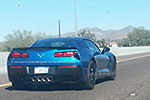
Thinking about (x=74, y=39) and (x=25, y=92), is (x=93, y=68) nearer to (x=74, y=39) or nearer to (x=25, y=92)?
(x=74, y=39)

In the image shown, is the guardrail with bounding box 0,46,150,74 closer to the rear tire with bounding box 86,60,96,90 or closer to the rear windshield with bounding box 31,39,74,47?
the rear windshield with bounding box 31,39,74,47

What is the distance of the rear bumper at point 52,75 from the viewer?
27.9 feet

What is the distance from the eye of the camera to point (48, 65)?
856cm

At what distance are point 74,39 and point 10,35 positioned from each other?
4979cm

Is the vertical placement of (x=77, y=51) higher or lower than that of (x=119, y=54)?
higher

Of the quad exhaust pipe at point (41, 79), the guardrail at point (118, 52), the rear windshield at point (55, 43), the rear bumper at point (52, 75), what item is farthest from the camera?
the guardrail at point (118, 52)

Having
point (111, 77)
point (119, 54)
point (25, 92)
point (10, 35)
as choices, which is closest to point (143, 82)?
point (111, 77)

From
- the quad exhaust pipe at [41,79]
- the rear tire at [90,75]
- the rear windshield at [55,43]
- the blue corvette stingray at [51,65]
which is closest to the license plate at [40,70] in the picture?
the blue corvette stingray at [51,65]

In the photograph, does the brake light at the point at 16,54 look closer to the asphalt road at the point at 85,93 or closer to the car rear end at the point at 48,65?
the car rear end at the point at 48,65

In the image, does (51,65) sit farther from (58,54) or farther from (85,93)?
(85,93)

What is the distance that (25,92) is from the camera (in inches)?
351

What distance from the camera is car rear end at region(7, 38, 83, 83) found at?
850 centimetres

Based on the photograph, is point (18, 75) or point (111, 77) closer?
point (18, 75)

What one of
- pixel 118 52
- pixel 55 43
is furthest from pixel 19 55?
pixel 118 52
